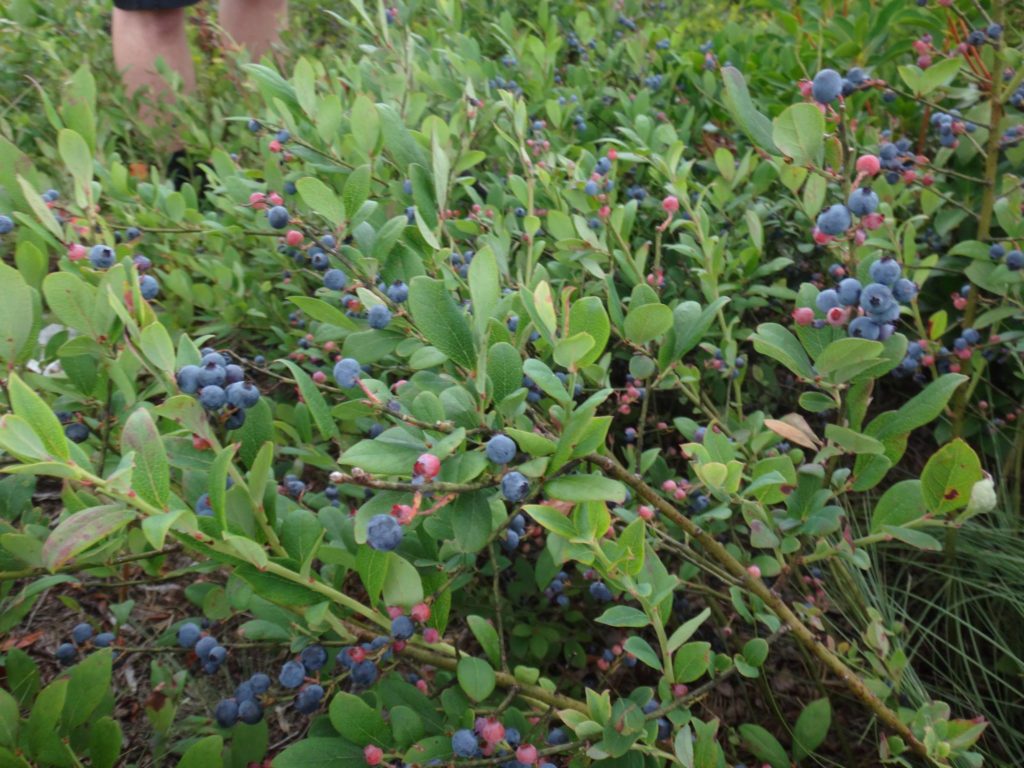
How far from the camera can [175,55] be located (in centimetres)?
360

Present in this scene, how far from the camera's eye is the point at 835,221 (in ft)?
3.24

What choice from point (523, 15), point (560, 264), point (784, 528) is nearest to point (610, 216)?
point (560, 264)

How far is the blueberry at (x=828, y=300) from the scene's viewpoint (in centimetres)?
96

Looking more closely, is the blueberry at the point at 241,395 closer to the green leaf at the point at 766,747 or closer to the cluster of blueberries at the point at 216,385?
the cluster of blueberries at the point at 216,385

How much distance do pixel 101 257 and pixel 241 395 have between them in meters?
0.45

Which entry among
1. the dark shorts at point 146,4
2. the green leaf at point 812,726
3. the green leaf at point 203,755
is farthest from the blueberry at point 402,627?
the dark shorts at point 146,4

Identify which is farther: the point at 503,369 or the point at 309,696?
the point at 309,696

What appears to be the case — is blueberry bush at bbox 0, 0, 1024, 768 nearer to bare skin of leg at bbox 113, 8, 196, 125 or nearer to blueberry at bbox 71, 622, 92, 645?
blueberry at bbox 71, 622, 92, 645

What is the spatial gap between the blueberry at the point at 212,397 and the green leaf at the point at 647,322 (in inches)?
20.0

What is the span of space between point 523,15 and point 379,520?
2.91 metres

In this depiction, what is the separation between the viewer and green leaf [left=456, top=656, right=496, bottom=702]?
0.97 meters

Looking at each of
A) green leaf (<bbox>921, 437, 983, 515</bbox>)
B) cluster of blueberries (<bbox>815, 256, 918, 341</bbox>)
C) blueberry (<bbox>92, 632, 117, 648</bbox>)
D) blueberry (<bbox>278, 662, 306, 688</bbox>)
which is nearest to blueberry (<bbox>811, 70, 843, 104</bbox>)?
cluster of blueberries (<bbox>815, 256, 918, 341</bbox>)

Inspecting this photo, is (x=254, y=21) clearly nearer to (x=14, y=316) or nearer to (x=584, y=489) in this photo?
(x=14, y=316)

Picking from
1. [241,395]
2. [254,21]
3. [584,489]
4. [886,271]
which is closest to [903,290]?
[886,271]
